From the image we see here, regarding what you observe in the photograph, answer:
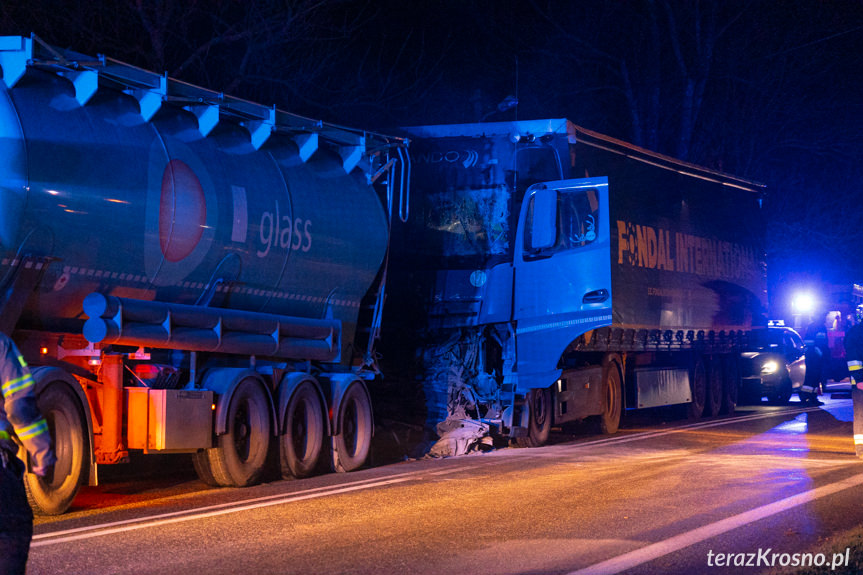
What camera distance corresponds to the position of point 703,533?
807 cm

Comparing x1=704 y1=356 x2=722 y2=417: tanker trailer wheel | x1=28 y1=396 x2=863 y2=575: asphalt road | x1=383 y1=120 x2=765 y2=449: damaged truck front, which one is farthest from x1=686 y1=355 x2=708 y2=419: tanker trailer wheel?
x1=28 y1=396 x2=863 y2=575: asphalt road

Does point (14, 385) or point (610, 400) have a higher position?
point (14, 385)

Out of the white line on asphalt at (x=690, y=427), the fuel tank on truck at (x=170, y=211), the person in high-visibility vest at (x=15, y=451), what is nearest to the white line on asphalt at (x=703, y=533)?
the person in high-visibility vest at (x=15, y=451)

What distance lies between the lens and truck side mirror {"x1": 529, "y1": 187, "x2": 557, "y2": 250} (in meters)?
14.7

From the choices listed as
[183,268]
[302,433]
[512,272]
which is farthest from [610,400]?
[183,268]

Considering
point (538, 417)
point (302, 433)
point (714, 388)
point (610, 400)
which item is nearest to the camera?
point (302, 433)

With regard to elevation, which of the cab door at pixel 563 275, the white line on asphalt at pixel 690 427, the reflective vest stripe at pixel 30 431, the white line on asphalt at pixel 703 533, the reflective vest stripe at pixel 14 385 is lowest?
the white line on asphalt at pixel 703 533

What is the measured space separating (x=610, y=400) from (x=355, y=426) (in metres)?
5.99

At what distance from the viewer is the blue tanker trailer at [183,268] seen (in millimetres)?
9164

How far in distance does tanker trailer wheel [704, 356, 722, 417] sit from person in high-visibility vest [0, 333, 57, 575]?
62.1 feet

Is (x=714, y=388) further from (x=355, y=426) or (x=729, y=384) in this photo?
(x=355, y=426)

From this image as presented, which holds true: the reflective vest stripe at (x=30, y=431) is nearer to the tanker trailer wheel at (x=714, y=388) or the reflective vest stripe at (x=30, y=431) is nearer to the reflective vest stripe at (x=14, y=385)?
the reflective vest stripe at (x=14, y=385)

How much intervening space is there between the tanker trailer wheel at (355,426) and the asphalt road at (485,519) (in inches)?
18.7

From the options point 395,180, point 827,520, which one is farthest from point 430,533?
point 395,180
